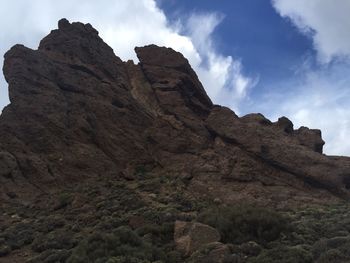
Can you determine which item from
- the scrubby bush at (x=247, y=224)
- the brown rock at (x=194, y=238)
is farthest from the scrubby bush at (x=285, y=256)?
the scrubby bush at (x=247, y=224)

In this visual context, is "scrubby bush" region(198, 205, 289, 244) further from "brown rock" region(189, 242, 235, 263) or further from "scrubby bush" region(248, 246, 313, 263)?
"scrubby bush" region(248, 246, 313, 263)

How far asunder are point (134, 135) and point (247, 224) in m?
24.1

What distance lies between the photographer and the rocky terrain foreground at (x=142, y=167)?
65.7 feet

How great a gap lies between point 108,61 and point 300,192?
77.9ft

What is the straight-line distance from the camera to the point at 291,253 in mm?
15984

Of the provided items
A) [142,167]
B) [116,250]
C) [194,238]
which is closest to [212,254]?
[194,238]

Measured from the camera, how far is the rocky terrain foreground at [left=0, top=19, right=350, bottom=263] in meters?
20.0

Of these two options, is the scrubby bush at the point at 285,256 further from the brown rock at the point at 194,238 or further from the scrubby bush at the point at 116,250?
the scrubby bush at the point at 116,250

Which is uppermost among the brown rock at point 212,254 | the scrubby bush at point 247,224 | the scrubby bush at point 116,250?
the scrubby bush at point 247,224

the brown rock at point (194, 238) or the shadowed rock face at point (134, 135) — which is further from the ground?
the shadowed rock face at point (134, 135)

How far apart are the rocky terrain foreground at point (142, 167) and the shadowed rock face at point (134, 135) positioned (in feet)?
0.36

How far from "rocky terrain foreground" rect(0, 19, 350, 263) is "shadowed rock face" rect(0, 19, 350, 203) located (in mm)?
109

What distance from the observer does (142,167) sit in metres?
40.8

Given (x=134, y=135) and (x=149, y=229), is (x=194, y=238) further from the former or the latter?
(x=134, y=135)
